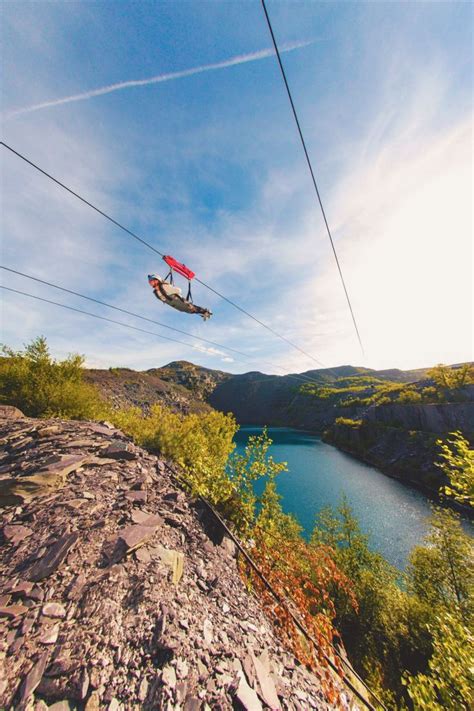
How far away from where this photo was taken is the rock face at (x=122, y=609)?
10.2 ft

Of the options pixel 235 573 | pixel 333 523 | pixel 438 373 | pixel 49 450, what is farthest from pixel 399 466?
pixel 49 450

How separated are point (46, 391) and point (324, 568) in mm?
17637

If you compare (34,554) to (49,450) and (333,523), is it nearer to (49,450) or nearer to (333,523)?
(49,450)

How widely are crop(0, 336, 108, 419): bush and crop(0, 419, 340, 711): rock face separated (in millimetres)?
7792

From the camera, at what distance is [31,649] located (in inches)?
126

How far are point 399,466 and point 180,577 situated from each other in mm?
59051

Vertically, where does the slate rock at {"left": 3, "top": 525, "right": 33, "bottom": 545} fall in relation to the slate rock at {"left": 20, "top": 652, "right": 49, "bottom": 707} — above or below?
above

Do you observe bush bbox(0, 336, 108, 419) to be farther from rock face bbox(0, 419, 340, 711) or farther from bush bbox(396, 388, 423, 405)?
bush bbox(396, 388, 423, 405)

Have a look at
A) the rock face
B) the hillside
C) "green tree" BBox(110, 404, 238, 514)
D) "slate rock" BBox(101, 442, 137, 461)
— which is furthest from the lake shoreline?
"slate rock" BBox(101, 442, 137, 461)

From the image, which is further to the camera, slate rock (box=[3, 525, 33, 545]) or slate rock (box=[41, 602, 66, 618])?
slate rock (box=[3, 525, 33, 545])

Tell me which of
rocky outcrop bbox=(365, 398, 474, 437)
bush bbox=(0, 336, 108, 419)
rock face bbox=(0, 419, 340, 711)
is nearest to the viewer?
rock face bbox=(0, 419, 340, 711)

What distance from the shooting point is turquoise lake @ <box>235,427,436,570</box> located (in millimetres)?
30438

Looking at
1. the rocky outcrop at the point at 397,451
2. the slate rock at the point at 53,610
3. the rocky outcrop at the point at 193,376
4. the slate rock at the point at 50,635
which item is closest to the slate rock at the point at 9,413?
the slate rock at the point at 53,610

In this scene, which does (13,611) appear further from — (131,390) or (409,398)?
(409,398)
